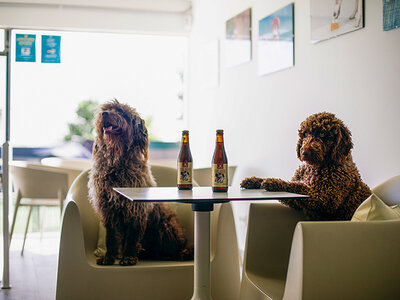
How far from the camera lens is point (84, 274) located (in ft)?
7.48

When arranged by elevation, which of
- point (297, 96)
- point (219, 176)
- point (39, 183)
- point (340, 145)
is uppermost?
point (297, 96)

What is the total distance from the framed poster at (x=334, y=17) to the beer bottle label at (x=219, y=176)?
4.14 ft

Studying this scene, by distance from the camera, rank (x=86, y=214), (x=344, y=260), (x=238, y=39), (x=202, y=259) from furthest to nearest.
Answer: (x=238, y=39) < (x=86, y=214) < (x=202, y=259) < (x=344, y=260)

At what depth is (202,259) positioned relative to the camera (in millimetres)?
2002

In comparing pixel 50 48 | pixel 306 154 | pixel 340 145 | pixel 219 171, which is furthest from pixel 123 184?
pixel 50 48

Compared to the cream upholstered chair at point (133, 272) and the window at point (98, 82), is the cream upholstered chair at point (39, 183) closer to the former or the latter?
the window at point (98, 82)

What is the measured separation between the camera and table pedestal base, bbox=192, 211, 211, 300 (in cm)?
199

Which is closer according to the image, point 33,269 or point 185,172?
point 185,172

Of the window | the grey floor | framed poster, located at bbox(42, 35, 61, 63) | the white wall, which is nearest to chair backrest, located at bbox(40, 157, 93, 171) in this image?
the window

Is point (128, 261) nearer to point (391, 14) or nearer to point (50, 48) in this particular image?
point (391, 14)

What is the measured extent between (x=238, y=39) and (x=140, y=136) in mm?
2275

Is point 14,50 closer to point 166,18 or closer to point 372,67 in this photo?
point 166,18

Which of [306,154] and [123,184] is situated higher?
[306,154]

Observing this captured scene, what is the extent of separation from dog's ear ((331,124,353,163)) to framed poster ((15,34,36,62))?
12.9 feet
